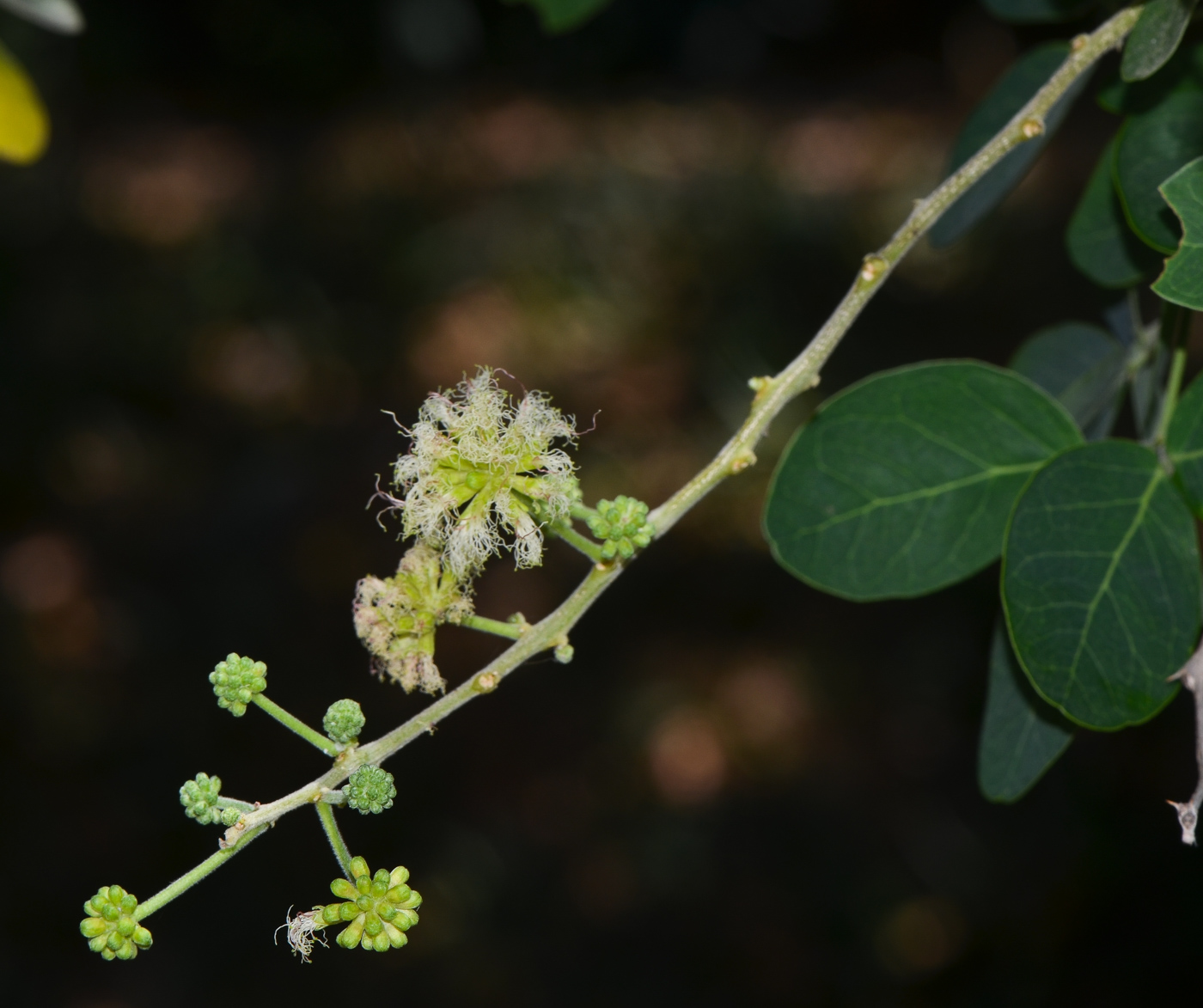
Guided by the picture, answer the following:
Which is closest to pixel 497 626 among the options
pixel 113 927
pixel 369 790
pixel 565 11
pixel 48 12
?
pixel 369 790

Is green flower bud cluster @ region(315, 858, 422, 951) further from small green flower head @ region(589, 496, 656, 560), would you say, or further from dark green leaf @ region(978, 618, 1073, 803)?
dark green leaf @ region(978, 618, 1073, 803)

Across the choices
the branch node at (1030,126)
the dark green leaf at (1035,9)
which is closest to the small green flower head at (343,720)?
the branch node at (1030,126)

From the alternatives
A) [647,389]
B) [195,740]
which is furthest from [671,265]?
[195,740]

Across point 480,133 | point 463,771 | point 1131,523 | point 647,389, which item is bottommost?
point 1131,523

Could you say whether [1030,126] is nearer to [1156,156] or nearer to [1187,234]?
[1156,156]

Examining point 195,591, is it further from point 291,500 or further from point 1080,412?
point 1080,412
